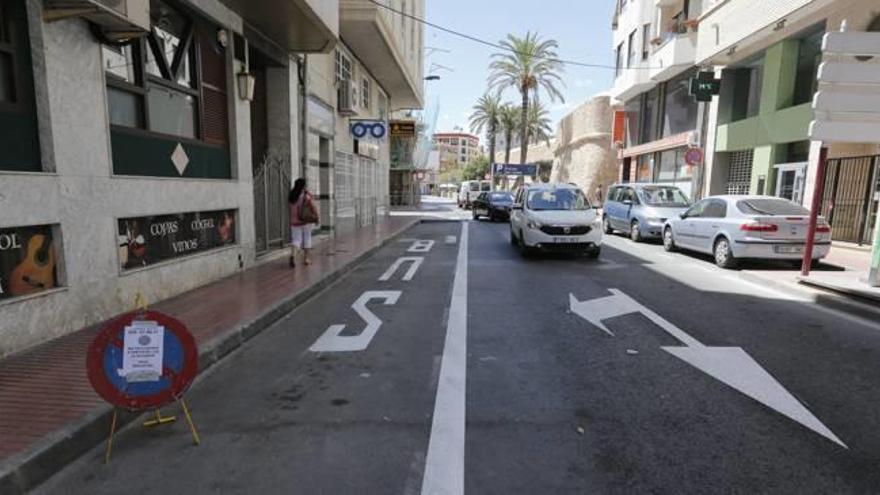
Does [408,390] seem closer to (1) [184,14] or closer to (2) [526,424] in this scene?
(2) [526,424]

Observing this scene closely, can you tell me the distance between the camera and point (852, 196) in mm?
14516

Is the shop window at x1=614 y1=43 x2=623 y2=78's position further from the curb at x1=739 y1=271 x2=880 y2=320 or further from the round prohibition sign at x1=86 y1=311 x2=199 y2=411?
the round prohibition sign at x1=86 y1=311 x2=199 y2=411

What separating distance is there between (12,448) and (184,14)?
7.07 m

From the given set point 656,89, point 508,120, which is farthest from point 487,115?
point 656,89

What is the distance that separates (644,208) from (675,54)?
10791 millimetres

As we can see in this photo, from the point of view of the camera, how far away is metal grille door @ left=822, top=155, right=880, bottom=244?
544 inches

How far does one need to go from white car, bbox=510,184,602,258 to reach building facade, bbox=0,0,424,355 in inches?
227

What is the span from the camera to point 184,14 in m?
8.12

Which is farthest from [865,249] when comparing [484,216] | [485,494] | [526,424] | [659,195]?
[484,216]

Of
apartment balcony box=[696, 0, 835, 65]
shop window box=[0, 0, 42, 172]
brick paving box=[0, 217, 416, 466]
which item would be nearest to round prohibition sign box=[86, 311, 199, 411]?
brick paving box=[0, 217, 416, 466]

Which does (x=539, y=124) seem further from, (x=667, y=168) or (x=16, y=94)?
(x=16, y=94)

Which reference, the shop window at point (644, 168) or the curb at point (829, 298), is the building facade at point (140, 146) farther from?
the shop window at point (644, 168)

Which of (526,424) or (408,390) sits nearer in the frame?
(526,424)

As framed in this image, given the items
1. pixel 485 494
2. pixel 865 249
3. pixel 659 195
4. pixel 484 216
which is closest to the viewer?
pixel 485 494
